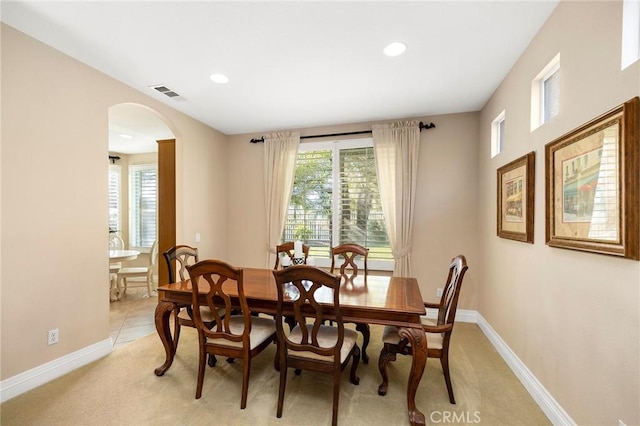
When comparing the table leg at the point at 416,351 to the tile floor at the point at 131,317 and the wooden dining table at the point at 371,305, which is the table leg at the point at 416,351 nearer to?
the wooden dining table at the point at 371,305

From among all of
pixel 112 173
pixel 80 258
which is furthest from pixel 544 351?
pixel 112 173

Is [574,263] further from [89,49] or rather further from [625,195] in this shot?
[89,49]

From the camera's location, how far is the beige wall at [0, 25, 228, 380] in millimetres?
2080

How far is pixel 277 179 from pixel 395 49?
262cm

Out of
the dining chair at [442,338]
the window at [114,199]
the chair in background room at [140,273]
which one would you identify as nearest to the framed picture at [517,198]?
the dining chair at [442,338]

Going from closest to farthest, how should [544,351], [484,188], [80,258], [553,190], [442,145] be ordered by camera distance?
[553,190] → [544,351] → [80,258] → [484,188] → [442,145]

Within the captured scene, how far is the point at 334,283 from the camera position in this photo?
5.44 ft

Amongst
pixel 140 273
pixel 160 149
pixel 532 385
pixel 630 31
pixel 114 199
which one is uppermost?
pixel 160 149

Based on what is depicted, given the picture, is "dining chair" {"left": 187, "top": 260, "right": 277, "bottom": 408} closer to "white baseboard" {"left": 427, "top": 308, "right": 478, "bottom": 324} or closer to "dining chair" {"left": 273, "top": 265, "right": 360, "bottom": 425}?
"dining chair" {"left": 273, "top": 265, "right": 360, "bottom": 425}

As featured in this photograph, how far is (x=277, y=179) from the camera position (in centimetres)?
444

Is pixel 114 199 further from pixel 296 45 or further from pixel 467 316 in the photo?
pixel 467 316

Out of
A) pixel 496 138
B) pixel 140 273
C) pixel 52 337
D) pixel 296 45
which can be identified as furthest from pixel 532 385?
pixel 140 273

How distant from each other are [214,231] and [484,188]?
389 cm

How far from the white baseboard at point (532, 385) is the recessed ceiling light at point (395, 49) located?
277 cm
